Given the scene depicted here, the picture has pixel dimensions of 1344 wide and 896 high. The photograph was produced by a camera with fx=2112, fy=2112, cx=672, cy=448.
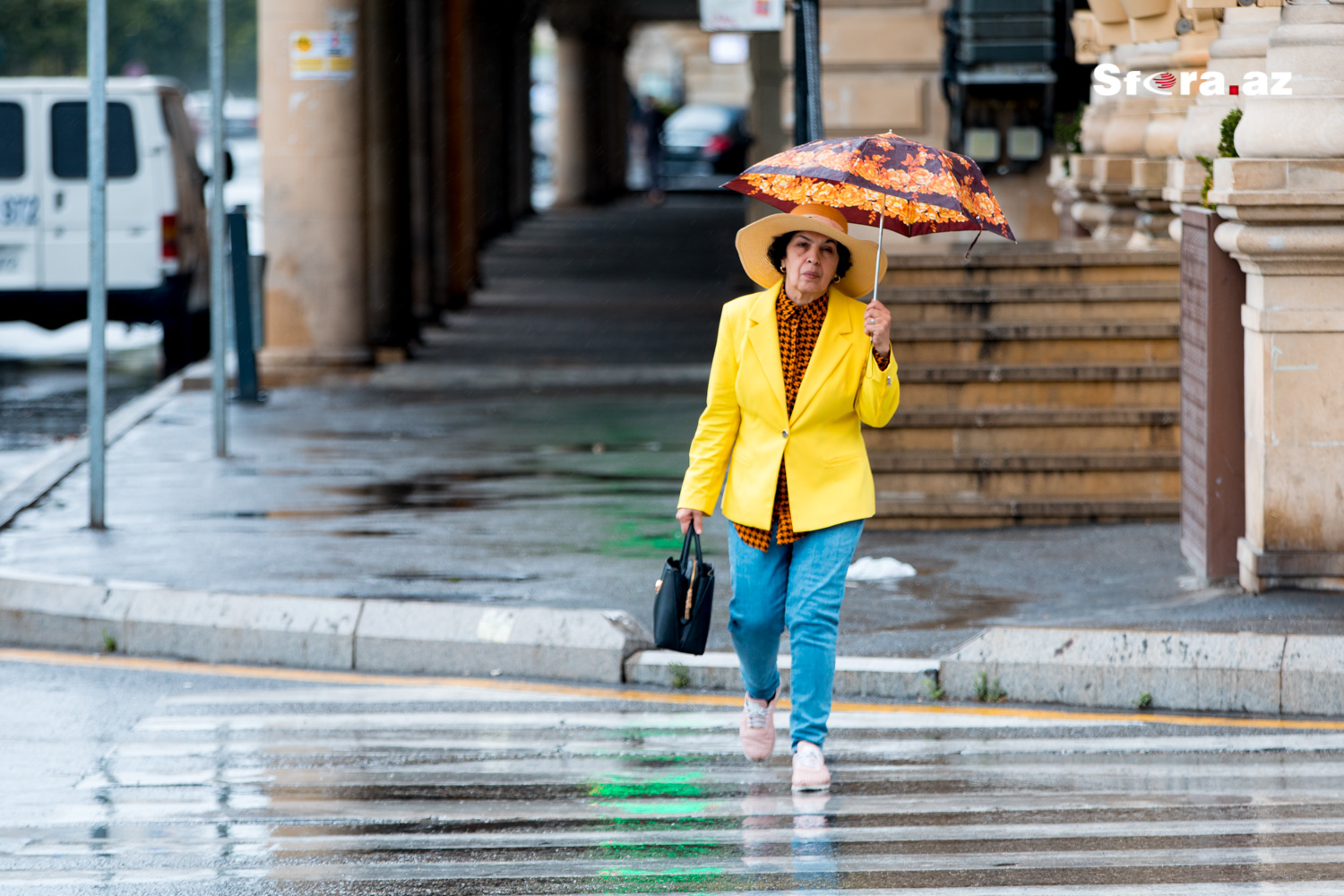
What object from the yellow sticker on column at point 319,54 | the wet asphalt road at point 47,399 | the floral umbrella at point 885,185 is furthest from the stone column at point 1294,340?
the yellow sticker on column at point 319,54

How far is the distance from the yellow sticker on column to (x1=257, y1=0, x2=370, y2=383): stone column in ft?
0.14

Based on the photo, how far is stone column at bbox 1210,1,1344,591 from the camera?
7.92m

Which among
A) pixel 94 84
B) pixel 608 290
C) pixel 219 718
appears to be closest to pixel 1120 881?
pixel 219 718

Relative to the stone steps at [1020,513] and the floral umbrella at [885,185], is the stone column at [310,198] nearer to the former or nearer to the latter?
the stone steps at [1020,513]

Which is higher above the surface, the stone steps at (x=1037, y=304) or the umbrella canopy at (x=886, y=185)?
the umbrella canopy at (x=886, y=185)

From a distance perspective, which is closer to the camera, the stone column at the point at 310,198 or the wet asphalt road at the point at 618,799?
the wet asphalt road at the point at 618,799

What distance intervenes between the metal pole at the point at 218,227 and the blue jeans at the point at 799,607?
729cm

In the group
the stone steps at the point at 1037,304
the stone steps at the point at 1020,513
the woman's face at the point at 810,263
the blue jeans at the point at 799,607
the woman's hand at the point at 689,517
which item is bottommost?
the stone steps at the point at 1020,513

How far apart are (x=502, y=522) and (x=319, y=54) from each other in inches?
288

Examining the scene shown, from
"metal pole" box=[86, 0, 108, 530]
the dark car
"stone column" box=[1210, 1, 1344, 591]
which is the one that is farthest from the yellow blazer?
the dark car

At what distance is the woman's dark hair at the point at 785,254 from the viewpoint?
237 inches

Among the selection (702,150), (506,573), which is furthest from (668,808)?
(702,150)

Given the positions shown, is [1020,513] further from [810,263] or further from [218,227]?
[218,227]

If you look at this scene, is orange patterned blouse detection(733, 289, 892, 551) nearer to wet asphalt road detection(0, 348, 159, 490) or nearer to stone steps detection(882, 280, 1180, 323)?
stone steps detection(882, 280, 1180, 323)
